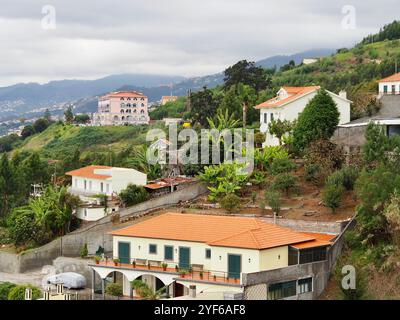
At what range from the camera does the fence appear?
32.1m

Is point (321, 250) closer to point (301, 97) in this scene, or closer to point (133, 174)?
point (133, 174)

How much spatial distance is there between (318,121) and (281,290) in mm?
15038

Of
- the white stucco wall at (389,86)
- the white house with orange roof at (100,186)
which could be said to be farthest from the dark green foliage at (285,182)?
the white stucco wall at (389,86)

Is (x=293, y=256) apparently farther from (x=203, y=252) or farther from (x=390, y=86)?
(x=390, y=86)

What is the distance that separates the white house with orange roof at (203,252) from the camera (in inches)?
1320

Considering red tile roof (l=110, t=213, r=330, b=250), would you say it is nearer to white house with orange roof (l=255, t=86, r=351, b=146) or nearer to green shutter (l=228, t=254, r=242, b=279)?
green shutter (l=228, t=254, r=242, b=279)

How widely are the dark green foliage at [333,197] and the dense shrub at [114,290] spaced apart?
10.2 metres

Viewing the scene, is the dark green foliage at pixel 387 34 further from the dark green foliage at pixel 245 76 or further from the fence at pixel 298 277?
the fence at pixel 298 277

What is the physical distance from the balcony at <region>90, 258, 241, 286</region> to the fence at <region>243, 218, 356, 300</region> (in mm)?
581

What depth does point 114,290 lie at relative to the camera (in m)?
36.0

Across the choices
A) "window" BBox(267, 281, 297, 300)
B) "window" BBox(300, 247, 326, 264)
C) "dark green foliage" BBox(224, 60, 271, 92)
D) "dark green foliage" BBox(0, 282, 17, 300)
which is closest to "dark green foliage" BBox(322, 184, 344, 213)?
"window" BBox(300, 247, 326, 264)
